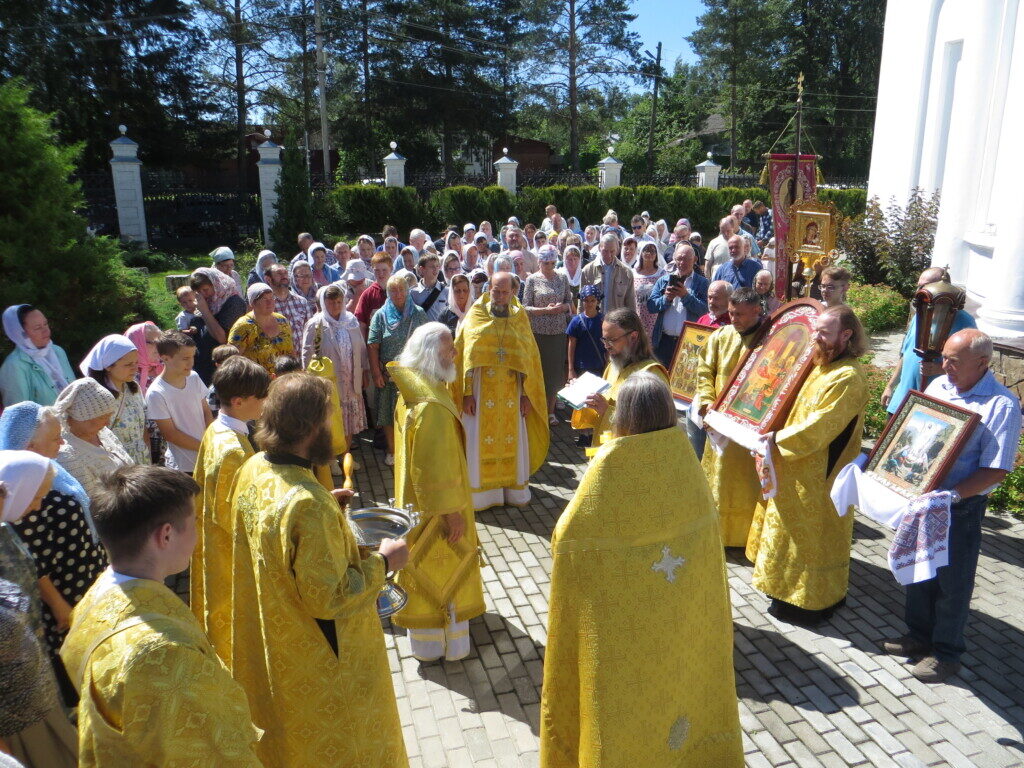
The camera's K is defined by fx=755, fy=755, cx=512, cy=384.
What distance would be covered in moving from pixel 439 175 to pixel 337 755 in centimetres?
2547

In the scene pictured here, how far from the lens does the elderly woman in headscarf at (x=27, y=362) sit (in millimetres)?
5039

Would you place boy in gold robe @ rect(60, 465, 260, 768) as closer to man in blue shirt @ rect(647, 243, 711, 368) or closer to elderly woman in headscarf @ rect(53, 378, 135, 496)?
elderly woman in headscarf @ rect(53, 378, 135, 496)

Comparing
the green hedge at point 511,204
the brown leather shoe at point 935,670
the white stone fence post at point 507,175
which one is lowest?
the brown leather shoe at point 935,670

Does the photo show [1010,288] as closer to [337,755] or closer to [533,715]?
[533,715]

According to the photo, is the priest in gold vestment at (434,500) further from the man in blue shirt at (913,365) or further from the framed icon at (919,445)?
the man in blue shirt at (913,365)

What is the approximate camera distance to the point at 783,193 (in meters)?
9.82

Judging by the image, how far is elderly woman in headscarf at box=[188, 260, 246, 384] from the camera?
679cm

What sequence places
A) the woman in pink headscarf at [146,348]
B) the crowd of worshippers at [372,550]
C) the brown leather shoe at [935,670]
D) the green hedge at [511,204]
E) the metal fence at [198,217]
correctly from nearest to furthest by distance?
the crowd of worshippers at [372,550] < the brown leather shoe at [935,670] < the woman in pink headscarf at [146,348] < the metal fence at [198,217] < the green hedge at [511,204]

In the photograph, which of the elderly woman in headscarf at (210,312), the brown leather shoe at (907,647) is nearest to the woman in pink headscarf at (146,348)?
the elderly woman in headscarf at (210,312)

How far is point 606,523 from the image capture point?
8.98 feet

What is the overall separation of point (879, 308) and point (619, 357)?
30.6 ft

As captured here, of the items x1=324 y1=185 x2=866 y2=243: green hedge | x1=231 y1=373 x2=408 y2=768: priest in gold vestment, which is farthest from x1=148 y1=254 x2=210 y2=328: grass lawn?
x1=324 y1=185 x2=866 y2=243: green hedge

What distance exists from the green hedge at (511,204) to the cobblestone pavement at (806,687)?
20.5 meters

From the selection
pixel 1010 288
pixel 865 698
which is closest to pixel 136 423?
pixel 865 698
